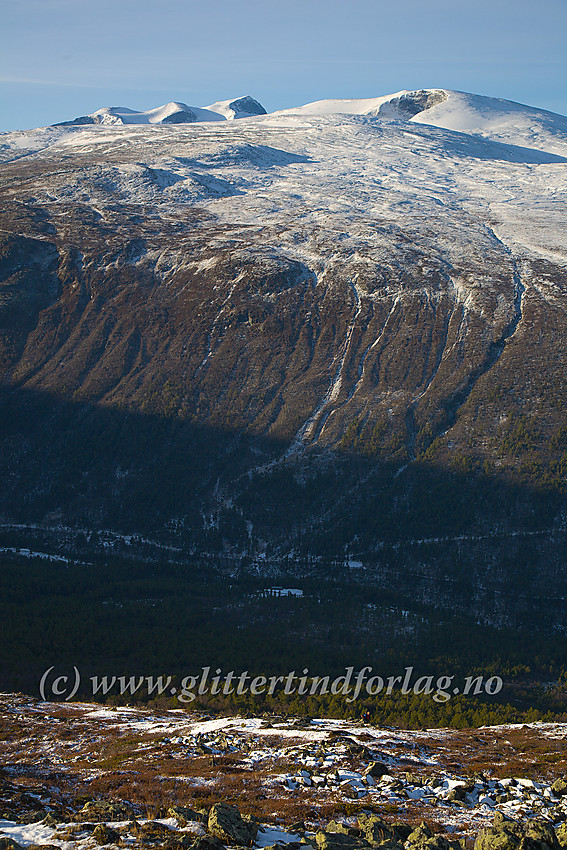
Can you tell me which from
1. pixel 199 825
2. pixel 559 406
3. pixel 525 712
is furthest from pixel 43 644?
pixel 559 406

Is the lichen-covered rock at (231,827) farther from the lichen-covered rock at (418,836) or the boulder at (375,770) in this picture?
the boulder at (375,770)

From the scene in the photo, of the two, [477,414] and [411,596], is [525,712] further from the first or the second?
[477,414]

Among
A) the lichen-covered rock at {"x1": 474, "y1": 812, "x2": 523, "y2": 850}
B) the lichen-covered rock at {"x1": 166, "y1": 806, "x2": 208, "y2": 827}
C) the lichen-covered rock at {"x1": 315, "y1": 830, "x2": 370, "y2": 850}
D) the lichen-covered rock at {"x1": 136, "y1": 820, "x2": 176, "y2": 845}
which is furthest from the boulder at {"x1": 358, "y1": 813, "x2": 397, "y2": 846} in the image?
the lichen-covered rock at {"x1": 136, "y1": 820, "x2": 176, "y2": 845}

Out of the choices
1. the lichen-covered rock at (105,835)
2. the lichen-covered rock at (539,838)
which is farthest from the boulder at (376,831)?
the lichen-covered rock at (105,835)

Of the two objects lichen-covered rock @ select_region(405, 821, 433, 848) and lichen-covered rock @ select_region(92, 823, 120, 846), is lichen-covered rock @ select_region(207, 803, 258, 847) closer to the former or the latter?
lichen-covered rock @ select_region(92, 823, 120, 846)

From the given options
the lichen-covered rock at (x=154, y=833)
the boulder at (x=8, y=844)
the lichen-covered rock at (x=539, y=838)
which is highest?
the lichen-covered rock at (x=539, y=838)

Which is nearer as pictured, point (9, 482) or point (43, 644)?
point (43, 644)
